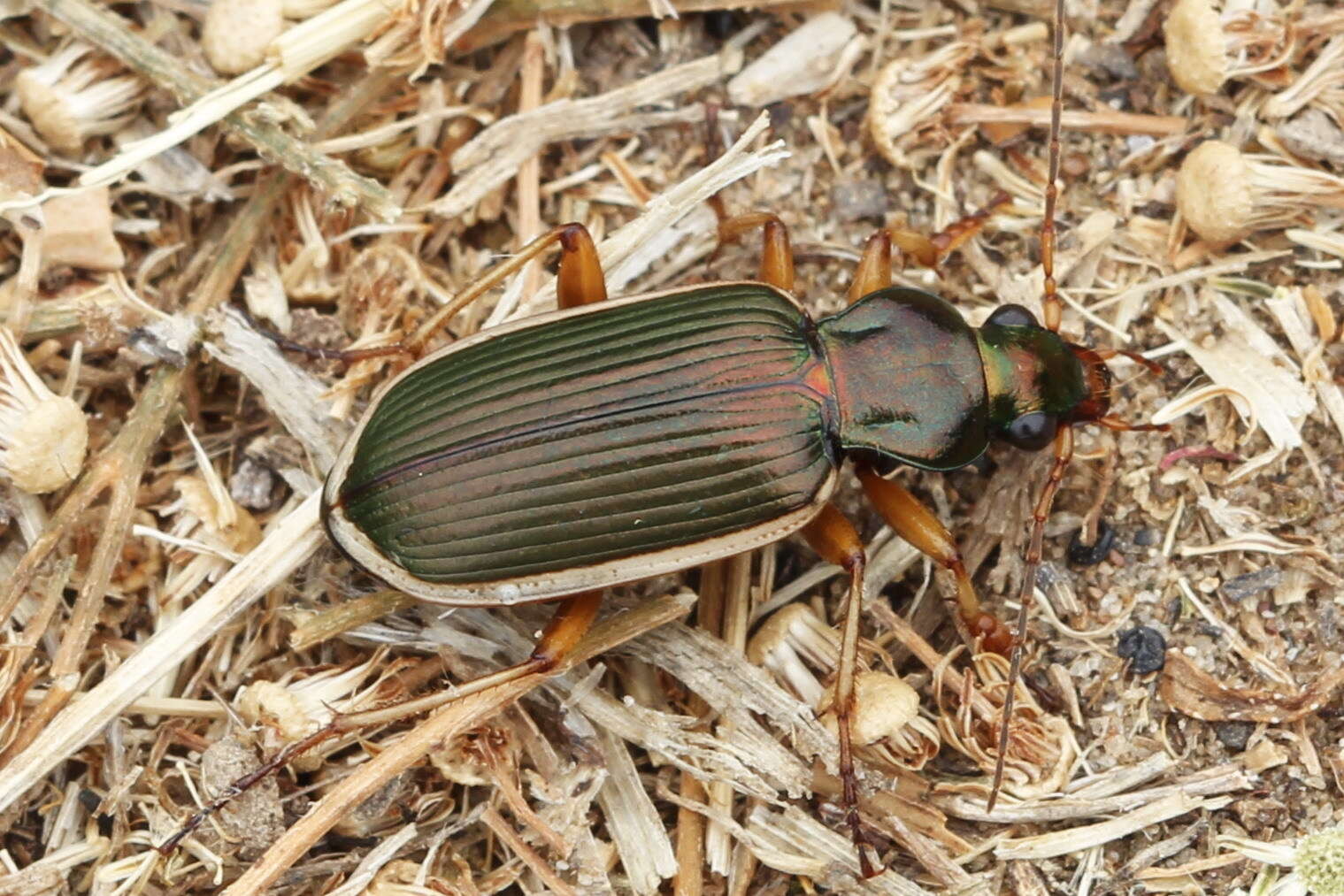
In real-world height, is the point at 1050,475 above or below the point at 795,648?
above

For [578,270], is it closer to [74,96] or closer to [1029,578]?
[1029,578]

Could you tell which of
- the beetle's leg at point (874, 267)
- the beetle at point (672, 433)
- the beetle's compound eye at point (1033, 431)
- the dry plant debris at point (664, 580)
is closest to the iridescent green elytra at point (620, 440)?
the beetle at point (672, 433)

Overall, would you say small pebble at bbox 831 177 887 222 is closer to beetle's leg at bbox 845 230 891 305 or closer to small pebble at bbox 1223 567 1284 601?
beetle's leg at bbox 845 230 891 305

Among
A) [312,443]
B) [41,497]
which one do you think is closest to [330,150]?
[312,443]

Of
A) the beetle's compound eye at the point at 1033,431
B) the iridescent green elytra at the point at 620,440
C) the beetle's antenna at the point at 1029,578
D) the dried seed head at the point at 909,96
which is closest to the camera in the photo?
the iridescent green elytra at the point at 620,440

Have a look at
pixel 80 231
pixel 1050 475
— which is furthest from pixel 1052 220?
pixel 80 231

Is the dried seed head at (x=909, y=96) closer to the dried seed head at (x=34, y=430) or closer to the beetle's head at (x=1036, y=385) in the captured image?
the beetle's head at (x=1036, y=385)

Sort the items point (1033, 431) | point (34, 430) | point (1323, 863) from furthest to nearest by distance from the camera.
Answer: point (1033, 431)
point (34, 430)
point (1323, 863)
